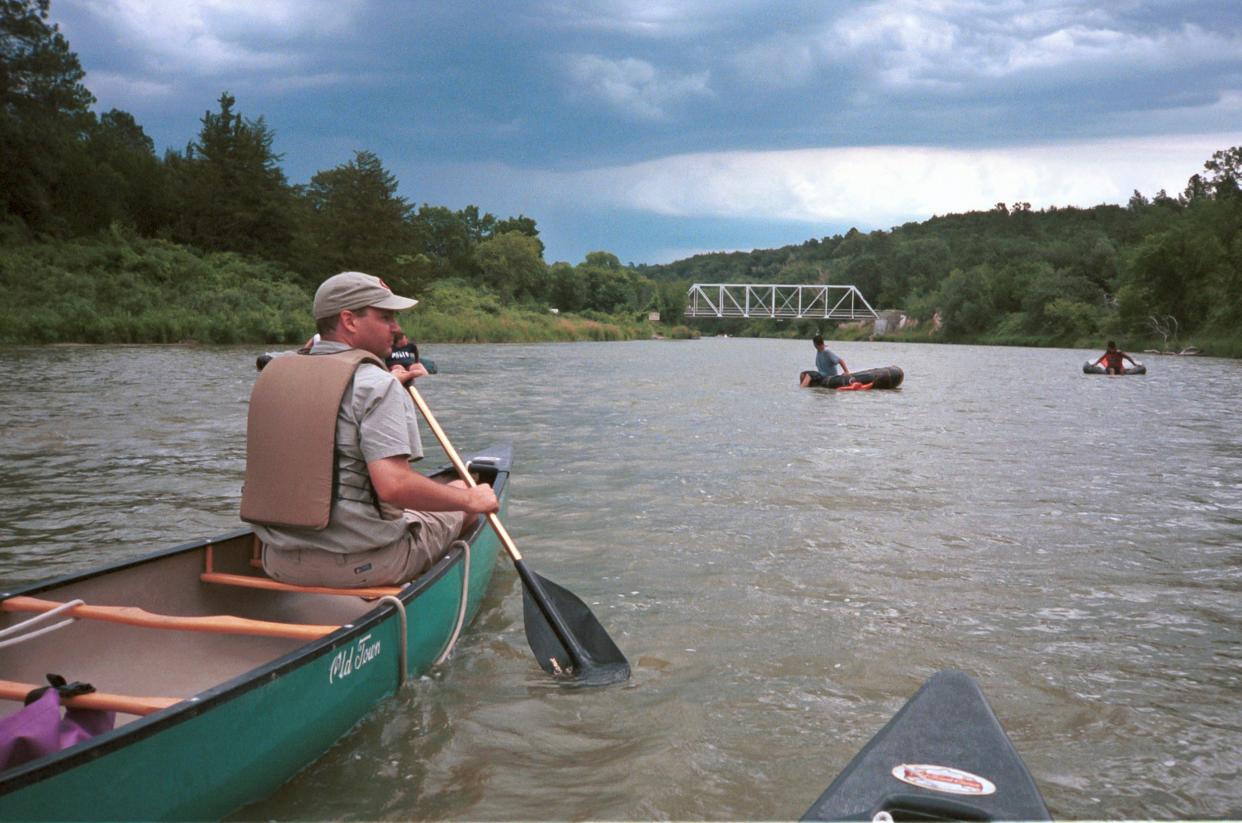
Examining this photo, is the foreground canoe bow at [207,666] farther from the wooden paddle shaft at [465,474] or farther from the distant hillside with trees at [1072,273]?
the distant hillside with trees at [1072,273]

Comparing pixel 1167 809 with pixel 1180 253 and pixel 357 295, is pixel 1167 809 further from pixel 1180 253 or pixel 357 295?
pixel 1180 253

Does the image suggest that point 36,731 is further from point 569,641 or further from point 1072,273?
point 1072,273

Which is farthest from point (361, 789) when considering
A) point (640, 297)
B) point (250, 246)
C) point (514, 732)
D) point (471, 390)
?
point (640, 297)

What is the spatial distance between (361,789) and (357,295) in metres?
1.93

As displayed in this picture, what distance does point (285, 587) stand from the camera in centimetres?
411

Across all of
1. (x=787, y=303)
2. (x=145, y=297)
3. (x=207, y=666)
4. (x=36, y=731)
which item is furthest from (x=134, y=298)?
(x=787, y=303)

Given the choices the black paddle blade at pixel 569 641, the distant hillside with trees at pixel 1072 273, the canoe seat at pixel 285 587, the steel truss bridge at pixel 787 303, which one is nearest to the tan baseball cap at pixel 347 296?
the canoe seat at pixel 285 587

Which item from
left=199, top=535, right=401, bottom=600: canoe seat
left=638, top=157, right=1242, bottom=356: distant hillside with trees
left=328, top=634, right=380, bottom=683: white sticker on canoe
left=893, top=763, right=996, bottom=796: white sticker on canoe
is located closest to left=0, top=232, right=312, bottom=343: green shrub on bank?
left=199, top=535, right=401, bottom=600: canoe seat

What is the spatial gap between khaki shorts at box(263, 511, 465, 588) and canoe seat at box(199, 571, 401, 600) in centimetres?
2

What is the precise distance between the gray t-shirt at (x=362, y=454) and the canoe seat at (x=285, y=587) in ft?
0.57

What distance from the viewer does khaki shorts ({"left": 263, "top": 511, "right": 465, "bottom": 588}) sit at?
4.04 m

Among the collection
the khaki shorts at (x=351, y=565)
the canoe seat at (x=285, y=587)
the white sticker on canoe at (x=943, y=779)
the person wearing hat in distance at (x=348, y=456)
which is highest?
the person wearing hat in distance at (x=348, y=456)

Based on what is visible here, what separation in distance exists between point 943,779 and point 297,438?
2654mm

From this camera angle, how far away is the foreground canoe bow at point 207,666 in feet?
8.15
